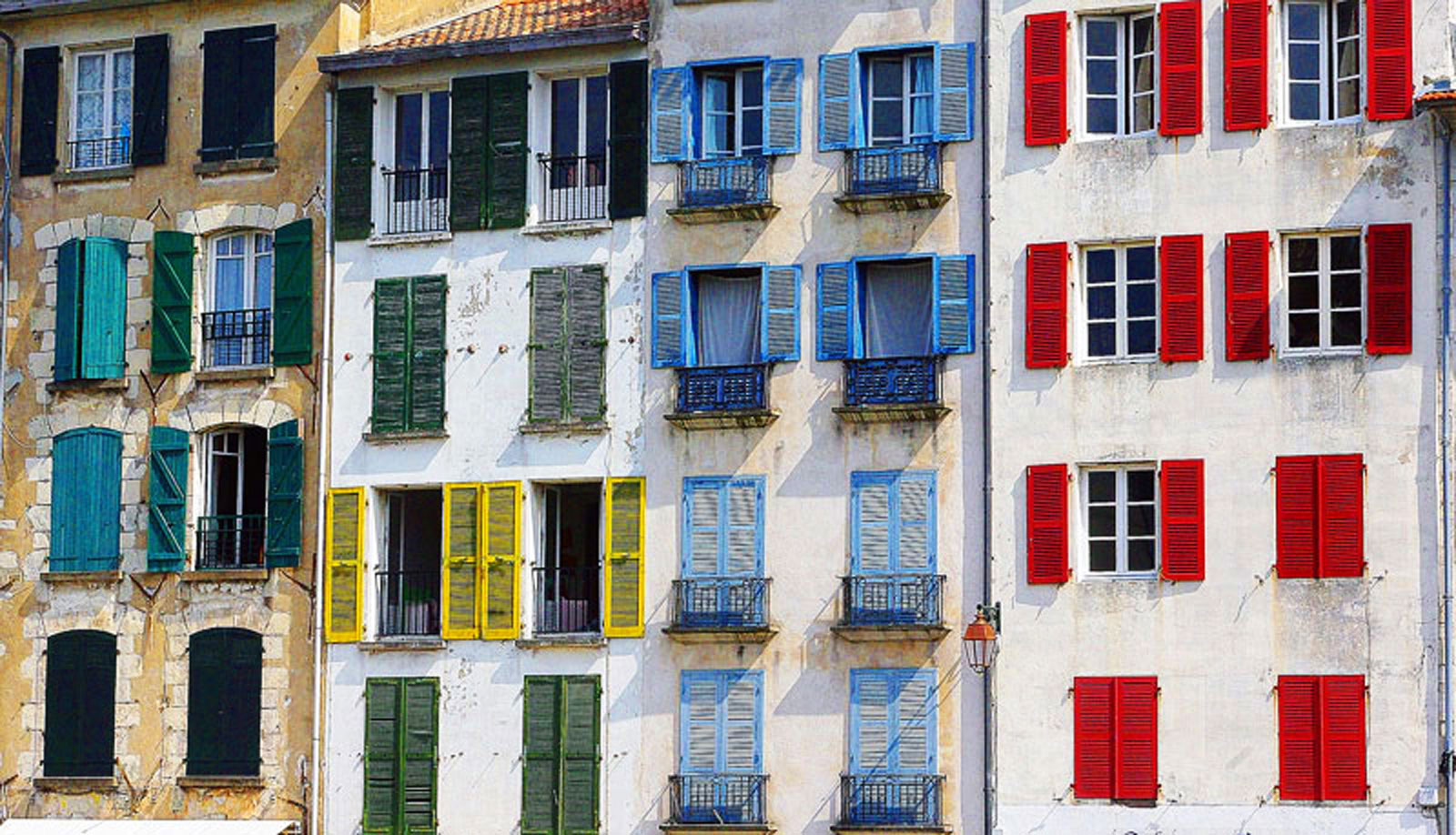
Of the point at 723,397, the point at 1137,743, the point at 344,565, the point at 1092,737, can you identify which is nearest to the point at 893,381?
the point at 723,397

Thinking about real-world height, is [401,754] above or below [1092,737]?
below

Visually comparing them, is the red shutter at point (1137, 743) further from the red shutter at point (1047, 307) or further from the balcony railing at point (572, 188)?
the balcony railing at point (572, 188)

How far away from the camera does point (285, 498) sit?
42.0 metres

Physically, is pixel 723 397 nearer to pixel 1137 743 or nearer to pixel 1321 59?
pixel 1137 743

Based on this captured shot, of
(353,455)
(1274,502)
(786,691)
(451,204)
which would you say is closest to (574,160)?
(451,204)

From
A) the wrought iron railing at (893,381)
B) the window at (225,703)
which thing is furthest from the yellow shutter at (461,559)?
the wrought iron railing at (893,381)

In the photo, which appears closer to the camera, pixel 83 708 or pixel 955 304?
pixel 955 304

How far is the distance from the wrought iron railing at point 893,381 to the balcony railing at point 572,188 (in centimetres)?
428

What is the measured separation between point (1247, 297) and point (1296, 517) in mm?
2770

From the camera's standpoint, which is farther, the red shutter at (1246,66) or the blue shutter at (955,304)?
the blue shutter at (955,304)

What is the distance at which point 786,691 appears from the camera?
3941cm

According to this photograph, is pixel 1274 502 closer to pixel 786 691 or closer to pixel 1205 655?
pixel 1205 655

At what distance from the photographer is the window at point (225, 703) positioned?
1646 inches

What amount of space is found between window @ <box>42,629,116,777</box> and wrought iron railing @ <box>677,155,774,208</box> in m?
10.1
